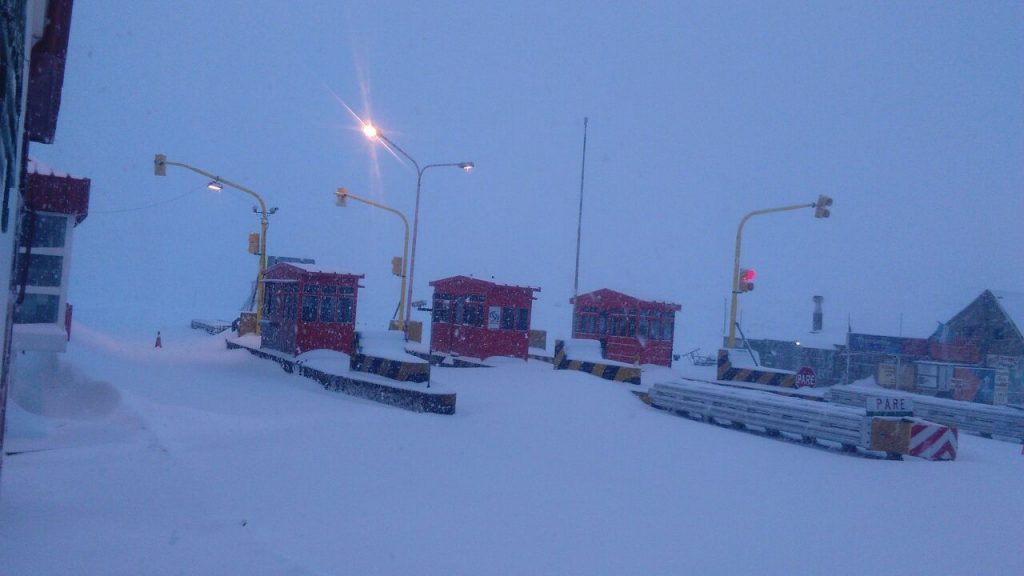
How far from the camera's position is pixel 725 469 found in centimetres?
1035

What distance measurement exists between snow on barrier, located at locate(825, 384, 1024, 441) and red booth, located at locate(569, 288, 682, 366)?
30.7ft

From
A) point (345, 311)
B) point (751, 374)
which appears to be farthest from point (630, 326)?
point (345, 311)

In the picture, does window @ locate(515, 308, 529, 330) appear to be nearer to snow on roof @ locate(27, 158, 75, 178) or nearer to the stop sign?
the stop sign

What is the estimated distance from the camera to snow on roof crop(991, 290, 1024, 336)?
30695 millimetres

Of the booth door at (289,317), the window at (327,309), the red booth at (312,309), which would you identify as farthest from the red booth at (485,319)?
the booth door at (289,317)

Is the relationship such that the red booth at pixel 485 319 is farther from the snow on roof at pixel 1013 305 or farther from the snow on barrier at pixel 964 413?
the snow on roof at pixel 1013 305

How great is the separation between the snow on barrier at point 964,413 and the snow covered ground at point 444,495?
12.8ft

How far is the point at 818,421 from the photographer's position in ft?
43.7

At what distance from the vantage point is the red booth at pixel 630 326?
27.8 meters

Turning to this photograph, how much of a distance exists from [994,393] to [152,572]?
3000 cm

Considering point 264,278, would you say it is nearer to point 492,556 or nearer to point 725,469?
point 725,469

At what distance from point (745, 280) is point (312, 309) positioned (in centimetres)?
1461

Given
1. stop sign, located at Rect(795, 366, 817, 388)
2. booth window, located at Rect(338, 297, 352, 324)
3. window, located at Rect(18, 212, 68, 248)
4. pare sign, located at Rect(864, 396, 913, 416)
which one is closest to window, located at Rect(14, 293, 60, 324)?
window, located at Rect(18, 212, 68, 248)

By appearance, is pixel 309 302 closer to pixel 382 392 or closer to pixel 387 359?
pixel 387 359
